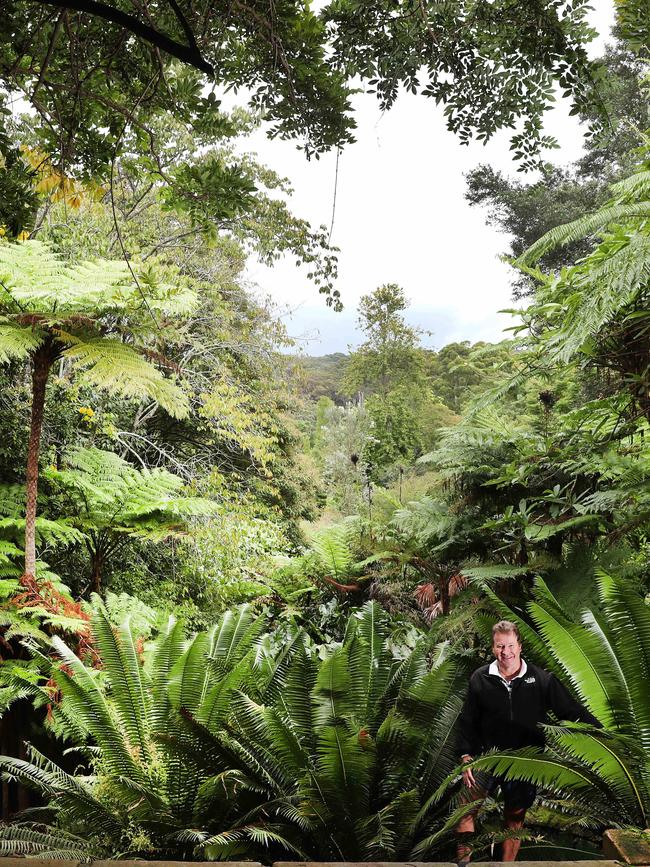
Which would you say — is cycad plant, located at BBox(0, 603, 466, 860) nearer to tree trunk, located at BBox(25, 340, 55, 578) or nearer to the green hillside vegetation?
the green hillside vegetation

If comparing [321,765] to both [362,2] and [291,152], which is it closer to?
[291,152]

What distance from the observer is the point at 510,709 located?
2242 millimetres

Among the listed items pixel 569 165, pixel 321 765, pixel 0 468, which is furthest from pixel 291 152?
pixel 569 165

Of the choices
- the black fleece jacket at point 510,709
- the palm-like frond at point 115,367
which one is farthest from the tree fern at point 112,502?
the black fleece jacket at point 510,709

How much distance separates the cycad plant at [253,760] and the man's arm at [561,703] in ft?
1.12

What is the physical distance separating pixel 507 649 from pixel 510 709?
21 centimetres

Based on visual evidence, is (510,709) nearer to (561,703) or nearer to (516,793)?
(561,703)

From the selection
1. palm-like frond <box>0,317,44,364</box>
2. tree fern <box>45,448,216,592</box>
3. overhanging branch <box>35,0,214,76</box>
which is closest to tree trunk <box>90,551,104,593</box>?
tree fern <box>45,448,216,592</box>

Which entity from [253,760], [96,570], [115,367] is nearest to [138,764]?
[253,760]

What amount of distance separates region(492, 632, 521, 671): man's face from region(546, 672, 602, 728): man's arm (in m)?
0.14

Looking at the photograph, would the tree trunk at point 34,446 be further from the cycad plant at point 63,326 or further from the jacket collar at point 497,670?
the jacket collar at point 497,670

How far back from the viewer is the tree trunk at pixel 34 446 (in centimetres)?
368

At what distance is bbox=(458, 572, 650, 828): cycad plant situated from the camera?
174 cm

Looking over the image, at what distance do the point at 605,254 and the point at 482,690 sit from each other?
5.62 ft
